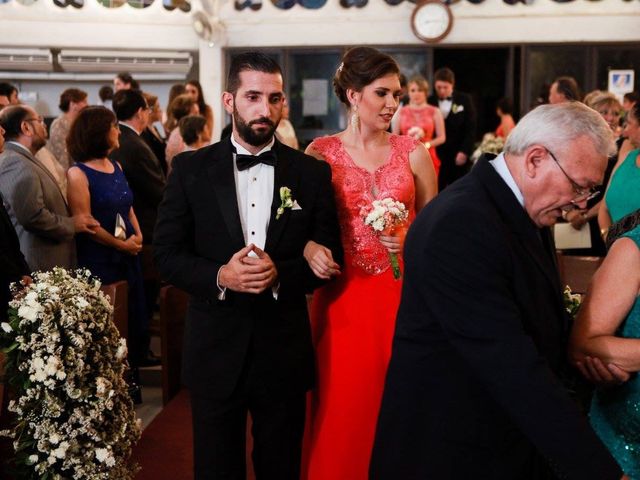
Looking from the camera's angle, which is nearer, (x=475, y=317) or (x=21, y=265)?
(x=475, y=317)

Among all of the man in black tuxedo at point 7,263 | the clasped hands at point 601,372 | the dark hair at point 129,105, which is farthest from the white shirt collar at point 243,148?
the dark hair at point 129,105

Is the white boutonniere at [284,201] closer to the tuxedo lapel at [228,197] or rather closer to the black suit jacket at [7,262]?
the tuxedo lapel at [228,197]

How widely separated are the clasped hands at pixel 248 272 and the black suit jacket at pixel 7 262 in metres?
1.66

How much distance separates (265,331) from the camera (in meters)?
2.99

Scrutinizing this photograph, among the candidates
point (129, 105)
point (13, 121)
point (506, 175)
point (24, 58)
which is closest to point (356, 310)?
point (506, 175)

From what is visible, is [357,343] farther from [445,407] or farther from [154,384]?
[154,384]

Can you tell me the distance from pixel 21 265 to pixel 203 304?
158 centimetres

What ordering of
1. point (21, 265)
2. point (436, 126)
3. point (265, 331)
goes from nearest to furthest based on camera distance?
point (265, 331), point (21, 265), point (436, 126)

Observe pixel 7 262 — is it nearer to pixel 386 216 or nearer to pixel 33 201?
pixel 33 201

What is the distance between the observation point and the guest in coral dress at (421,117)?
9766mm

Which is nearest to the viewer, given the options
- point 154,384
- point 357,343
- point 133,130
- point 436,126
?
point 357,343

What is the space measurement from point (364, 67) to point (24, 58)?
10.6 m

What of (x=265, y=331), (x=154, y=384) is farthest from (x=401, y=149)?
(x=154, y=384)

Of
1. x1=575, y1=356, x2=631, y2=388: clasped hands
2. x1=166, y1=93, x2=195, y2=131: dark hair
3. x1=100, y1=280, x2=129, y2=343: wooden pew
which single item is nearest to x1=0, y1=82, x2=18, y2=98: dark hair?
x1=166, y1=93, x2=195, y2=131: dark hair
